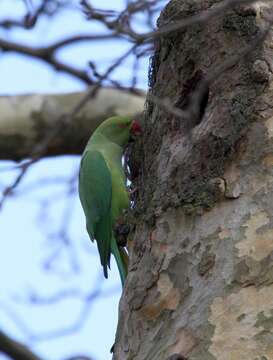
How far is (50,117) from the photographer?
5.73 metres

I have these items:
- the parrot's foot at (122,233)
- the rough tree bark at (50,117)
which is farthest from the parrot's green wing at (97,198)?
the rough tree bark at (50,117)

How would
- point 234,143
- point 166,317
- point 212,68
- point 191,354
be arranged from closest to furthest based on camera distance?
point 191,354
point 166,317
point 234,143
point 212,68

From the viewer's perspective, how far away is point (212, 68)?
357cm

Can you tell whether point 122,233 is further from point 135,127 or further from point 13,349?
point 13,349

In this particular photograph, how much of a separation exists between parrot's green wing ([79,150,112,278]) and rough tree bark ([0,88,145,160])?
0.99 metres

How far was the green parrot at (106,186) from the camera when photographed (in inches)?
167

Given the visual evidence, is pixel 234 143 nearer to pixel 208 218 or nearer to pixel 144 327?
pixel 208 218

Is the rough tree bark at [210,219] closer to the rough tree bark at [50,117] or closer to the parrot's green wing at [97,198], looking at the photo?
the parrot's green wing at [97,198]

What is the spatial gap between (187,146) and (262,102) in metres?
0.33

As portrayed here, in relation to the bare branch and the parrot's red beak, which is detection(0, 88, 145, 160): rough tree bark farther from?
the bare branch

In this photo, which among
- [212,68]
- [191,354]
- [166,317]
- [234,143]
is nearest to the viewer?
[191,354]

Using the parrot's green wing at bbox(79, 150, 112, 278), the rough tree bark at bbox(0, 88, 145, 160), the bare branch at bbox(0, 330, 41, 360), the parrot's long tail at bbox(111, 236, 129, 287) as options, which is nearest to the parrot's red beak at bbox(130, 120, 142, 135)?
the parrot's green wing at bbox(79, 150, 112, 278)

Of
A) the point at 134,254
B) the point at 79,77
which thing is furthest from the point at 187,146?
the point at 79,77

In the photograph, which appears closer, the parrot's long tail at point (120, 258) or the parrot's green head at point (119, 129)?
the parrot's long tail at point (120, 258)
